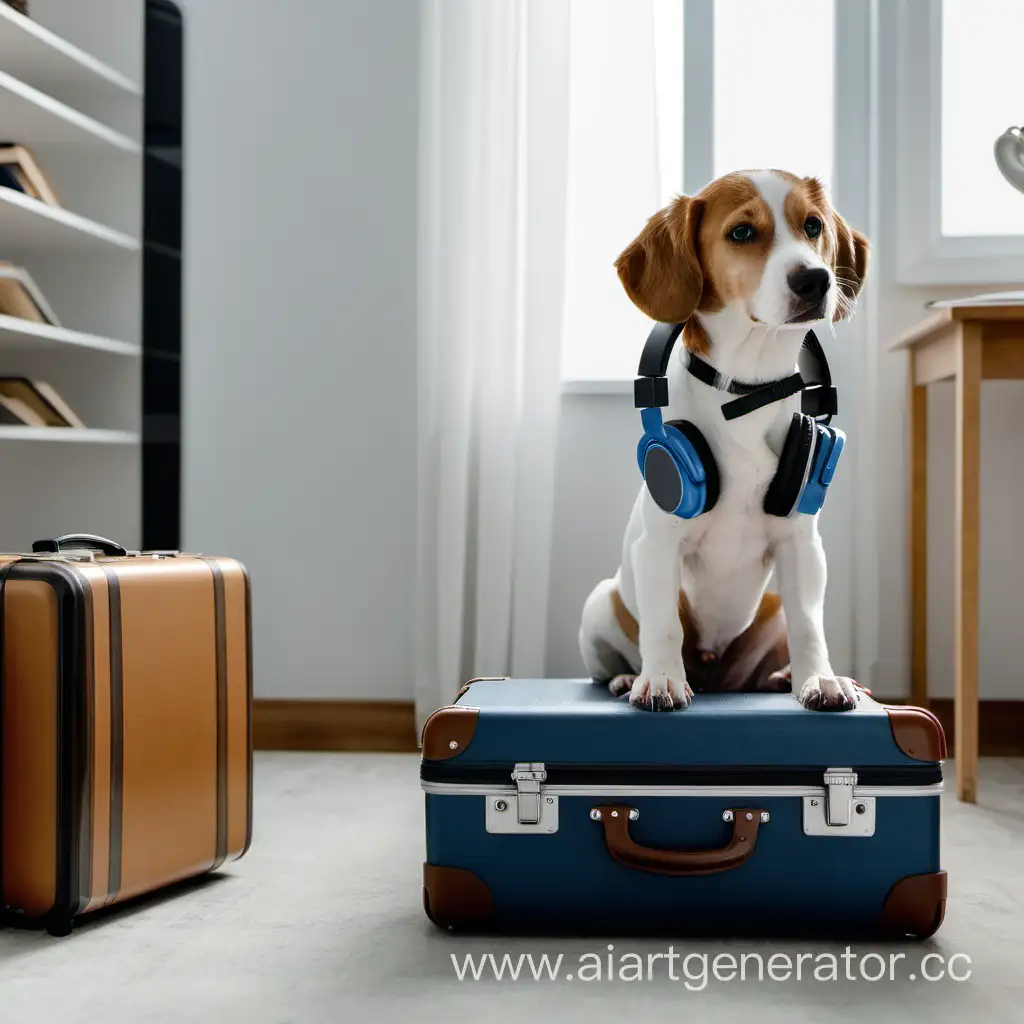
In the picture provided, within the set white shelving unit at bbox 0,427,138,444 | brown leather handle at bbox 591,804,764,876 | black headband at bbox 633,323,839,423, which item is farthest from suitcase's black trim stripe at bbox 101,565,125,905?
white shelving unit at bbox 0,427,138,444

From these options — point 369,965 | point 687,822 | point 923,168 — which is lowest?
point 369,965

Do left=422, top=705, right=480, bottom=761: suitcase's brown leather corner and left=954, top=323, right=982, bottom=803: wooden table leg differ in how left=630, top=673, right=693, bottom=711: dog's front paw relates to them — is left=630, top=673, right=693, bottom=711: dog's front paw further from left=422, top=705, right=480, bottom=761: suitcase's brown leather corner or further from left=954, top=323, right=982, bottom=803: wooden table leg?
left=954, top=323, right=982, bottom=803: wooden table leg

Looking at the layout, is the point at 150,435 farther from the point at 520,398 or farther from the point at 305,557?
the point at 520,398

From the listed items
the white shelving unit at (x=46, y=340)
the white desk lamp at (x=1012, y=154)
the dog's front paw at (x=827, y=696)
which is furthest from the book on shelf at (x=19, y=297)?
the white desk lamp at (x=1012, y=154)

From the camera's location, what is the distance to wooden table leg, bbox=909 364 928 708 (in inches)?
80.4

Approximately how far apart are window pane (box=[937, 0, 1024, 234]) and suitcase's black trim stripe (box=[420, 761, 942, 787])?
1411mm

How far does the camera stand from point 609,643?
1.44 m

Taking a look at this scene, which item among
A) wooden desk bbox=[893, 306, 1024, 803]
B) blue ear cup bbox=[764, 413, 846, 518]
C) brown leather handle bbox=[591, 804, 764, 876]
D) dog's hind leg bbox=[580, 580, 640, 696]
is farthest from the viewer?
wooden desk bbox=[893, 306, 1024, 803]

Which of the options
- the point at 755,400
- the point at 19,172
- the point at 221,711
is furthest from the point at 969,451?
the point at 19,172

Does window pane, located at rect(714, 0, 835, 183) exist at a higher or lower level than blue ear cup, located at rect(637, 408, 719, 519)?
higher

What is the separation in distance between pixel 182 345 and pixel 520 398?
745 mm

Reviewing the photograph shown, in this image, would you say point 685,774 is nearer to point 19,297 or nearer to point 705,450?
point 705,450

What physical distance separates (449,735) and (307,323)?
1314mm

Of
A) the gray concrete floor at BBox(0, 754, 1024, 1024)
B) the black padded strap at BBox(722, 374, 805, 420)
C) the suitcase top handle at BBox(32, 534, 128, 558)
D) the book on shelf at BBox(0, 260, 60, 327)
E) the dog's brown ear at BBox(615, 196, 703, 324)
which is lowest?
the gray concrete floor at BBox(0, 754, 1024, 1024)
